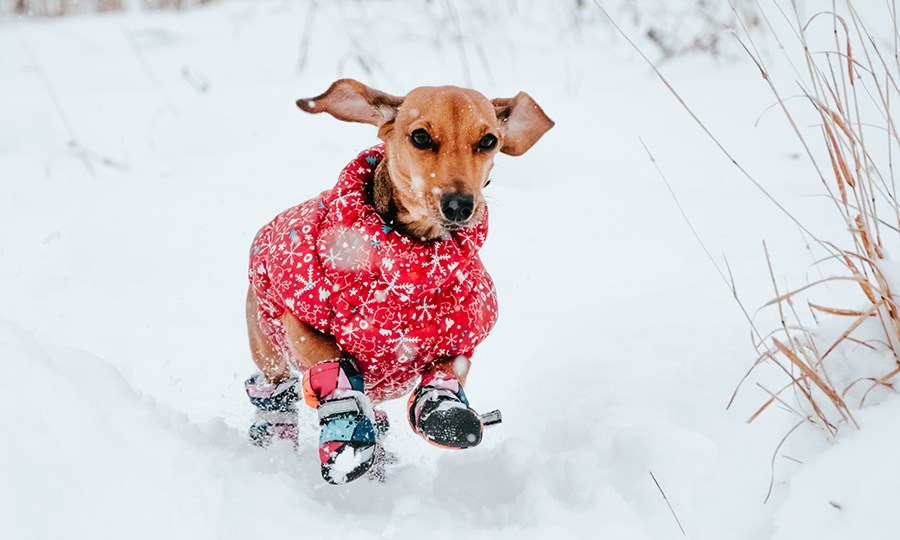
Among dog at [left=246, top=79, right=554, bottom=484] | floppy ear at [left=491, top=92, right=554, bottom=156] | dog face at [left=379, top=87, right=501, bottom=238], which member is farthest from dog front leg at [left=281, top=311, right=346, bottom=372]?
floppy ear at [left=491, top=92, right=554, bottom=156]

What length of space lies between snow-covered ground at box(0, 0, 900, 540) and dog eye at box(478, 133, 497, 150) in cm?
98

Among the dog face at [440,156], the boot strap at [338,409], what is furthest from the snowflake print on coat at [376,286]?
the boot strap at [338,409]

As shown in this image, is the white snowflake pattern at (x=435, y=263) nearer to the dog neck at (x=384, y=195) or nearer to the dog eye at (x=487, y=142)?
the dog neck at (x=384, y=195)

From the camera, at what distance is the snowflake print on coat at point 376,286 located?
6.02ft

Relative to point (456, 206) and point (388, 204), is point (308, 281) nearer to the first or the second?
point (388, 204)

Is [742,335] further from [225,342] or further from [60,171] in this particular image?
[60,171]

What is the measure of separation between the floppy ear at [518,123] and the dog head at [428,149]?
102 mm

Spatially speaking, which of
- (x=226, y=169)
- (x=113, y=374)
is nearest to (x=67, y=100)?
(x=226, y=169)

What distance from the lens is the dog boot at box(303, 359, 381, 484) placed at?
1.63m

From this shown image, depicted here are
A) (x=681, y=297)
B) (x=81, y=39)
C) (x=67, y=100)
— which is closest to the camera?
(x=681, y=297)

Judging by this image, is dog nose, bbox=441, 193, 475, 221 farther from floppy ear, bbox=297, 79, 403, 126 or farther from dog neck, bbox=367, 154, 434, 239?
floppy ear, bbox=297, 79, 403, 126

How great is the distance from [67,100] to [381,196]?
349cm

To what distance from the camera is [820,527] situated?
1.23 meters

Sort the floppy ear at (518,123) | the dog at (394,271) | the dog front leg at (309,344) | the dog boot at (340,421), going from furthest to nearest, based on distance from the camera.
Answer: the floppy ear at (518,123) → the dog front leg at (309,344) → the dog at (394,271) → the dog boot at (340,421)
